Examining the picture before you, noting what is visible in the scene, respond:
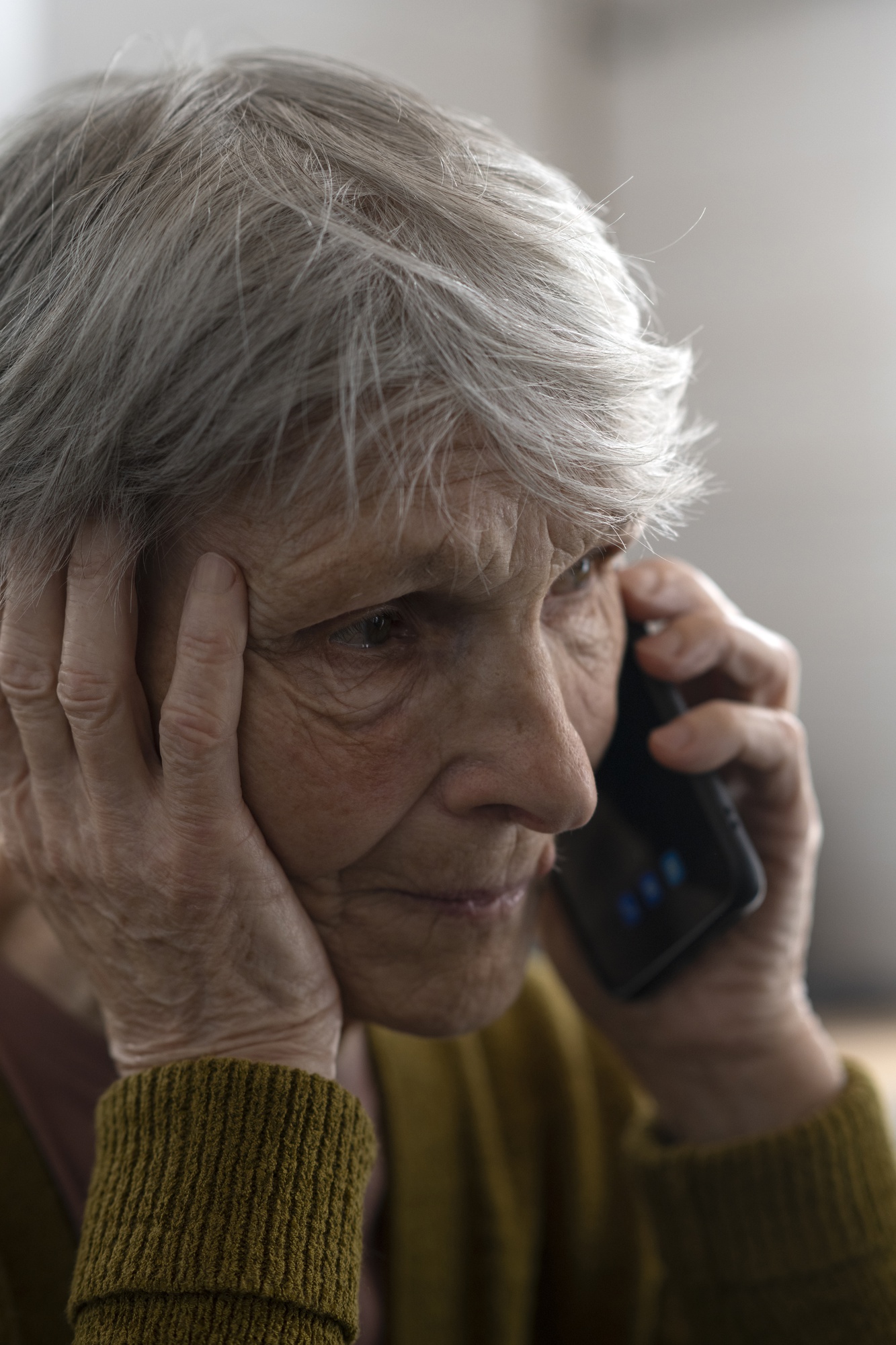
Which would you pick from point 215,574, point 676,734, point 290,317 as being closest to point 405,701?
point 215,574

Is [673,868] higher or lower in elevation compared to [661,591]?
lower

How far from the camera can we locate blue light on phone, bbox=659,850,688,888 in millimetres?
1011

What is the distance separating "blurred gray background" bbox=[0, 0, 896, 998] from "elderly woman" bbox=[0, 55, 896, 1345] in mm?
1086

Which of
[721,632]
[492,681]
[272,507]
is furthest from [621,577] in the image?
[272,507]

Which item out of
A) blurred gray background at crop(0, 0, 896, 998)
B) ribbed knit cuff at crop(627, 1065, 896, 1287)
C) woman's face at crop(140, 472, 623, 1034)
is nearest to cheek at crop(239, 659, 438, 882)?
woman's face at crop(140, 472, 623, 1034)

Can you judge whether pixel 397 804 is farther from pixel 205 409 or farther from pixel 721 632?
pixel 721 632

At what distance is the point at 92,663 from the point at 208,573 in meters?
0.12

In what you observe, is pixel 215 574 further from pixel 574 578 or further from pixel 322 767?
pixel 574 578

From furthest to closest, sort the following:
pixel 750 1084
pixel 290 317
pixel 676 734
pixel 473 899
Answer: pixel 750 1084 → pixel 676 734 → pixel 473 899 → pixel 290 317

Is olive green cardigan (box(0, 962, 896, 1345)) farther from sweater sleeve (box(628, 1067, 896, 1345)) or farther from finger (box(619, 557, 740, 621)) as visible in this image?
finger (box(619, 557, 740, 621))

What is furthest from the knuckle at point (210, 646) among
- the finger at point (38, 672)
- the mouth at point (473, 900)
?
the mouth at point (473, 900)

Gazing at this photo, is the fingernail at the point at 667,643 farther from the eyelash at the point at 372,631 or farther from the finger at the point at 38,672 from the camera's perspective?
the finger at the point at 38,672

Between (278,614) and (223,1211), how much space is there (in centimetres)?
42

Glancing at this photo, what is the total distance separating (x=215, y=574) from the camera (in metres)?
0.66
